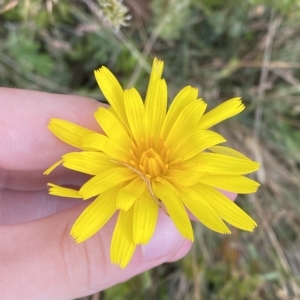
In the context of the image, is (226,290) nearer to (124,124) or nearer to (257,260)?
(257,260)

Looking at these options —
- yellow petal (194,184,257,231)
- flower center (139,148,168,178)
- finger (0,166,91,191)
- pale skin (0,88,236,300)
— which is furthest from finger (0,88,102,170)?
yellow petal (194,184,257,231)

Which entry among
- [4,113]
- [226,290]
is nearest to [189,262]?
[226,290]

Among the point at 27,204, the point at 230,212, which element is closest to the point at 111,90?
the point at 230,212

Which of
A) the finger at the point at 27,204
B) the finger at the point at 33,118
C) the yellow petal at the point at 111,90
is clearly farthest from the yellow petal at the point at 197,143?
the finger at the point at 27,204

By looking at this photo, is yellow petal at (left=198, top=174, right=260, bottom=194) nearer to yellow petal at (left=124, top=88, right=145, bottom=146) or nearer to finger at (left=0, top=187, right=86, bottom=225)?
yellow petal at (left=124, top=88, right=145, bottom=146)

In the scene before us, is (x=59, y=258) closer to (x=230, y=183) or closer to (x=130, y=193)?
(x=130, y=193)

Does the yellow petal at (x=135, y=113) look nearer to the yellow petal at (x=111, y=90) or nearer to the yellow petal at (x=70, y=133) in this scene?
the yellow petal at (x=111, y=90)
